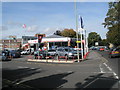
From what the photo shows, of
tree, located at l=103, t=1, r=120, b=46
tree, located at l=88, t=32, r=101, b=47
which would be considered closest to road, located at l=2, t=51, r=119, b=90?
tree, located at l=103, t=1, r=120, b=46

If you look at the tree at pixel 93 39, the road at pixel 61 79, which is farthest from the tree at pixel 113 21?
→ the tree at pixel 93 39

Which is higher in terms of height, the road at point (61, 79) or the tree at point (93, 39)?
the tree at point (93, 39)

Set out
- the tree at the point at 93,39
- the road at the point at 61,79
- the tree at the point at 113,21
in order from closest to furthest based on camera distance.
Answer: the road at the point at 61,79, the tree at the point at 113,21, the tree at the point at 93,39

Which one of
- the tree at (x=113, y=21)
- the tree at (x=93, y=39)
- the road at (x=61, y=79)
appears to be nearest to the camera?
the road at (x=61, y=79)

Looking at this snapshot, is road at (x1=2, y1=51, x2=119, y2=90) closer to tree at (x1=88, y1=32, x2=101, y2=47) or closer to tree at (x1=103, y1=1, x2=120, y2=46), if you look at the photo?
tree at (x1=103, y1=1, x2=120, y2=46)

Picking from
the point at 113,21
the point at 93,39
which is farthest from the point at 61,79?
the point at 93,39

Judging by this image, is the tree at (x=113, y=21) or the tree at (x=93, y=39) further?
the tree at (x=93, y=39)

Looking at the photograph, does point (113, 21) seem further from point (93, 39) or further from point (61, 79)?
point (93, 39)

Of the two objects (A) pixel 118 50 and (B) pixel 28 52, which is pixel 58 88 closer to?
(A) pixel 118 50

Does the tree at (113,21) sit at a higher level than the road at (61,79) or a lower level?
higher

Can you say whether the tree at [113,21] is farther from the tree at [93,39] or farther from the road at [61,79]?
the tree at [93,39]

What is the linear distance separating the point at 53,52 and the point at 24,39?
211 feet

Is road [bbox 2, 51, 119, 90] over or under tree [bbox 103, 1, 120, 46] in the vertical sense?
under

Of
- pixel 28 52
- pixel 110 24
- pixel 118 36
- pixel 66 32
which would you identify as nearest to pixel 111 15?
pixel 110 24
